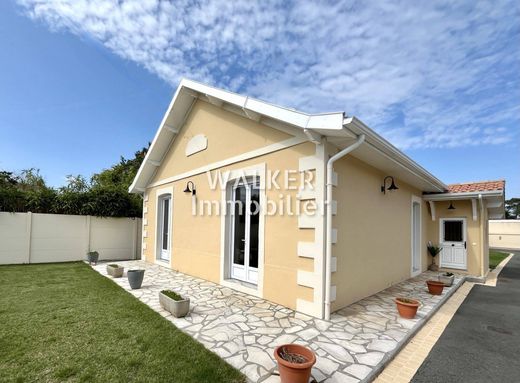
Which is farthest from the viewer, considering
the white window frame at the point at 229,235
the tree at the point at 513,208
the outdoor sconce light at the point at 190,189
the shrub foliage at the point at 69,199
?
the tree at the point at 513,208

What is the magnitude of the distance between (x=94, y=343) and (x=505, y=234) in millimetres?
39421

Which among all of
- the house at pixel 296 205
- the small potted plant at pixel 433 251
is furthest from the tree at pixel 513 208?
the small potted plant at pixel 433 251

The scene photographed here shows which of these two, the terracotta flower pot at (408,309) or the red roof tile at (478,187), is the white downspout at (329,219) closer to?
the terracotta flower pot at (408,309)

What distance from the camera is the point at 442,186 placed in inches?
378

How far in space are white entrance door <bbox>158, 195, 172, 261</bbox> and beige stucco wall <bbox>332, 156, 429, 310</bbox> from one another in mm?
7522

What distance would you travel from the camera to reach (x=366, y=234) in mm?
6336

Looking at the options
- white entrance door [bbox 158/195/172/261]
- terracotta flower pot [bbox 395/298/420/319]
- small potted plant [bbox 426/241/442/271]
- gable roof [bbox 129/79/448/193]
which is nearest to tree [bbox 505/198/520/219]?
small potted plant [bbox 426/241/442/271]

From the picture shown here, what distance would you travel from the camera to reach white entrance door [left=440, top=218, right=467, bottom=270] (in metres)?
10.0

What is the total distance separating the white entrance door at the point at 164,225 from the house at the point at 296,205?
0.14ft

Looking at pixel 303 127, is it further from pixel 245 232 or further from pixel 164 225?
pixel 164 225

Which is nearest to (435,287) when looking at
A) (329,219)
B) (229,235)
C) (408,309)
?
(408,309)

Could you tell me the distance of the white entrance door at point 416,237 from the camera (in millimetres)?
9589

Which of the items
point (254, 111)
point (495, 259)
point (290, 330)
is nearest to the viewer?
point (290, 330)

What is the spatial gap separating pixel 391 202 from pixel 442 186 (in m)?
3.32
